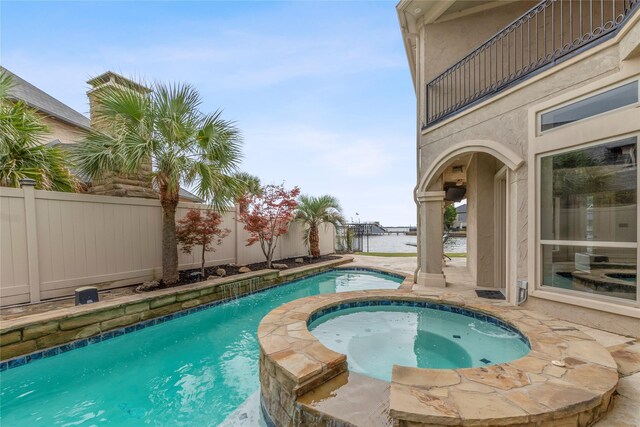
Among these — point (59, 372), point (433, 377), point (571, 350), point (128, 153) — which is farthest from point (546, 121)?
point (59, 372)

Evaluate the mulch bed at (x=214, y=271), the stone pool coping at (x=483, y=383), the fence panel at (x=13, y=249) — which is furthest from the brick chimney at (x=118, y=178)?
the stone pool coping at (x=483, y=383)

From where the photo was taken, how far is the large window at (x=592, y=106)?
349 cm

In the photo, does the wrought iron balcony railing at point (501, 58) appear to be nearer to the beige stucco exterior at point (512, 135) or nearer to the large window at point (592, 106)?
the beige stucco exterior at point (512, 135)

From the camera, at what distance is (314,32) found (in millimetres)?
10133

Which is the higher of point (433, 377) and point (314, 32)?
point (314, 32)

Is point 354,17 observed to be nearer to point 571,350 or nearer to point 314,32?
point 314,32

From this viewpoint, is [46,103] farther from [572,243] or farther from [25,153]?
[572,243]

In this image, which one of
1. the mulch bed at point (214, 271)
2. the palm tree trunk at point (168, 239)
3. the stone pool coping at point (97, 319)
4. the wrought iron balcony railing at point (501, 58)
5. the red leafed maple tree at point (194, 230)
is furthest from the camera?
the red leafed maple tree at point (194, 230)

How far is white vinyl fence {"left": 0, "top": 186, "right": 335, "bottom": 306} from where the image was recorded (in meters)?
5.12

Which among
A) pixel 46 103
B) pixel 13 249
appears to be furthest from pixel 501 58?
pixel 46 103

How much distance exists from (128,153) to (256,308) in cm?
444

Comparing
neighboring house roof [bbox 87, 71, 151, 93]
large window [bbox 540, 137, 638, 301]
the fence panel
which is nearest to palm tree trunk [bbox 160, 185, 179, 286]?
the fence panel

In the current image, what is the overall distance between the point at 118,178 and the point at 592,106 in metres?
9.50

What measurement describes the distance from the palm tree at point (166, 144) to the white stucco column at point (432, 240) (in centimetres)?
498
